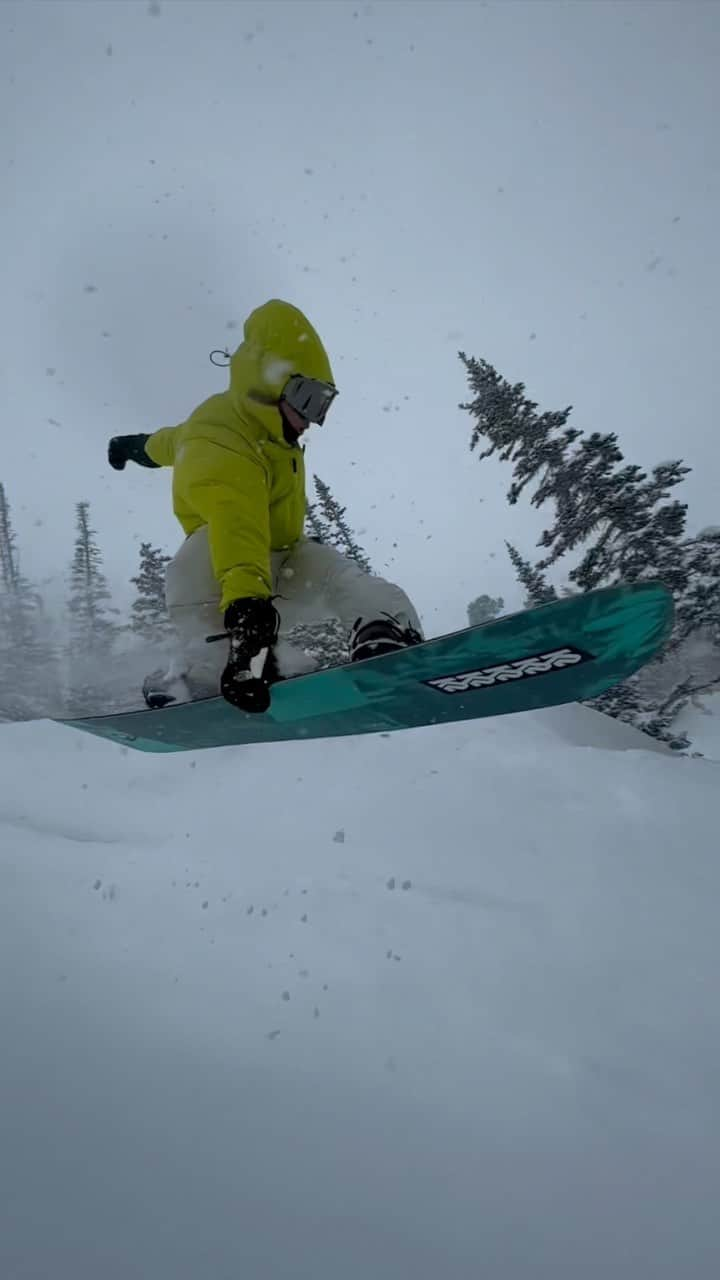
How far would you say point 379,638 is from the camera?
2818mm

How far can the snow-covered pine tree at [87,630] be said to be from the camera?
24.4 metres

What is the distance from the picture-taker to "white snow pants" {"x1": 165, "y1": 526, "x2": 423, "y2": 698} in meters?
2.86

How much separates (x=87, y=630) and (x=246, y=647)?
27105 mm

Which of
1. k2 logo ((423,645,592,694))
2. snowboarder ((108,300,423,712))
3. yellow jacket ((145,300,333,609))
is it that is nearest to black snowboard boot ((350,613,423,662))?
snowboarder ((108,300,423,712))

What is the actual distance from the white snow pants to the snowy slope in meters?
1.45

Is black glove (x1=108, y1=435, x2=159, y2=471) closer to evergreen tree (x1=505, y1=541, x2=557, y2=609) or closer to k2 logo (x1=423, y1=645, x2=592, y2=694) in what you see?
A: k2 logo (x1=423, y1=645, x2=592, y2=694)

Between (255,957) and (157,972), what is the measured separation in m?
0.47

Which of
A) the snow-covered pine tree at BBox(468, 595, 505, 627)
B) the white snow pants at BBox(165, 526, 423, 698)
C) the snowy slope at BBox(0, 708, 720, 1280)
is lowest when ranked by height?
the snowy slope at BBox(0, 708, 720, 1280)

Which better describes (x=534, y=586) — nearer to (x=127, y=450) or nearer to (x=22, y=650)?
(x=127, y=450)

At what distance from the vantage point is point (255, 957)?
272cm

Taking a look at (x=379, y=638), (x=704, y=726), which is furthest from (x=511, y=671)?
(x=704, y=726)

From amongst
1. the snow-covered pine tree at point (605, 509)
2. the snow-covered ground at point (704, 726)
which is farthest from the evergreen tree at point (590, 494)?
the snow-covered ground at point (704, 726)

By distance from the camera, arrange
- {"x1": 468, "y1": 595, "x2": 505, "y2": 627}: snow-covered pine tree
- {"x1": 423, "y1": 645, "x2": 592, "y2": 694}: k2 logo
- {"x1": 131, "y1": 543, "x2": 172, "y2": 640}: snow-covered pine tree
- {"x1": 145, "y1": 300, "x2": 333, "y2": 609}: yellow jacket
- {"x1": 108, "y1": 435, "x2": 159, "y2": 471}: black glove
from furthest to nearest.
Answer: {"x1": 468, "y1": 595, "x2": 505, "y2": 627}: snow-covered pine tree
{"x1": 131, "y1": 543, "x2": 172, "y2": 640}: snow-covered pine tree
{"x1": 108, "y1": 435, "x2": 159, "y2": 471}: black glove
{"x1": 423, "y1": 645, "x2": 592, "y2": 694}: k2 logo
{"x1": 145, "y1": 300, "x2": 333, "y2": 609}: yellow jacket

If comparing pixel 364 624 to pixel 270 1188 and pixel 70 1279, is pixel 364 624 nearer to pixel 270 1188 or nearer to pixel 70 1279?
pixel 270 1188
